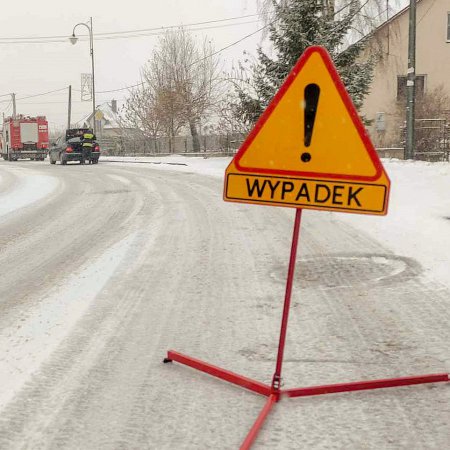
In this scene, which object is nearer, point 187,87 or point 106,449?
point 106,449

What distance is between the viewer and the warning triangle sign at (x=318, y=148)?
273 centimetres

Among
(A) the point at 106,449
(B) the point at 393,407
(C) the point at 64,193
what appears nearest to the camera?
(A) the point at 106,449

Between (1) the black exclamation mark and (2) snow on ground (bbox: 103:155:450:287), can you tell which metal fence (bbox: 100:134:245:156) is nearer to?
(2) snow on ground (bbox: 103:155:450:287)

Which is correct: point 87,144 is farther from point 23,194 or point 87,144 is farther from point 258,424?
point 258,424

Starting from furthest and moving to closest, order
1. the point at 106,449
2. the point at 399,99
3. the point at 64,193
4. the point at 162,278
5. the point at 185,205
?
1. the point at 399,99
2. the point at 64,193
3. the point at 185,205
4. the point at 162,278
5. the point at 106,449

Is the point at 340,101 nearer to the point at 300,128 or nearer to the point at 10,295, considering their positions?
the point at 300,128

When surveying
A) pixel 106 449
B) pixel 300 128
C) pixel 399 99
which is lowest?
pixel 106 449

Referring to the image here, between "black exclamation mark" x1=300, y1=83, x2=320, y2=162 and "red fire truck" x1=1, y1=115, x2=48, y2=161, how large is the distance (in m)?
41.1

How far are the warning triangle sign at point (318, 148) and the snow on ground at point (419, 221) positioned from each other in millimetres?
2662

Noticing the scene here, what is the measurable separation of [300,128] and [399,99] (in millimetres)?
27384

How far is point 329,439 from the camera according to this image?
2.38 m

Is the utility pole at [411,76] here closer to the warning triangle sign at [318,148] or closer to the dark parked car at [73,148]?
the warning triangle sign at [318,148]

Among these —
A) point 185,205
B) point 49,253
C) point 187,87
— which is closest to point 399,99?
point 187,87

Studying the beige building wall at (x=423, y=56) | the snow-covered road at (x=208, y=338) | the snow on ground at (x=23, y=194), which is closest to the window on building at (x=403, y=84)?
the beige building wall at (x=423, y=56)
